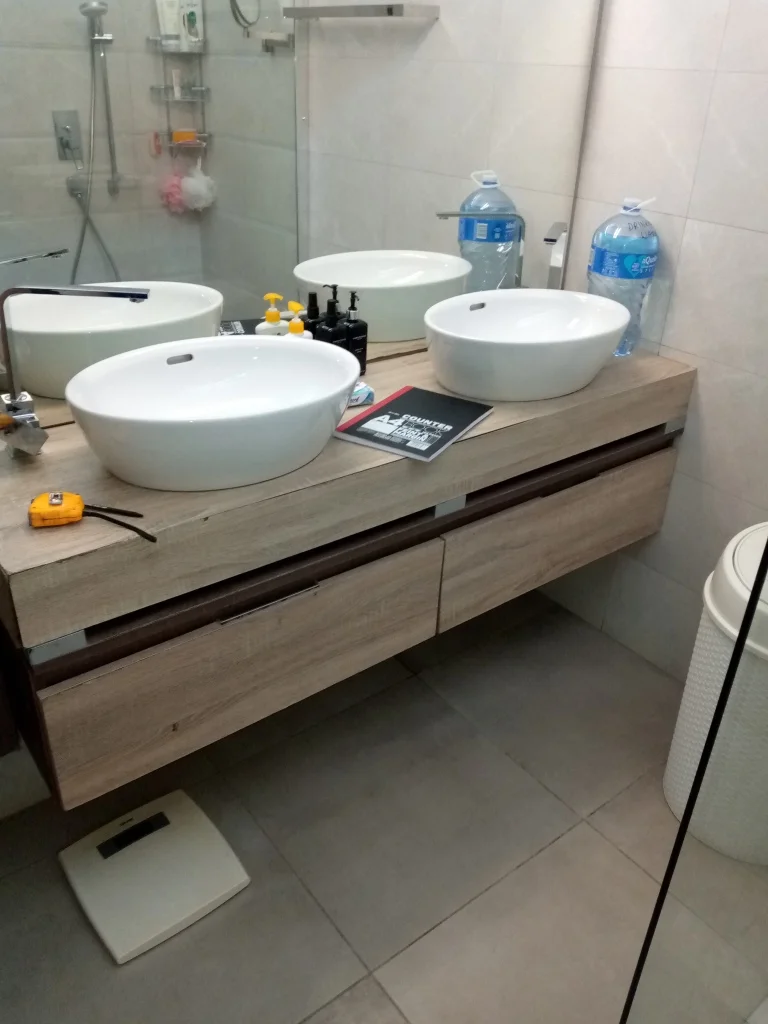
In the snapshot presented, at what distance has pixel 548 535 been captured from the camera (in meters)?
1.69

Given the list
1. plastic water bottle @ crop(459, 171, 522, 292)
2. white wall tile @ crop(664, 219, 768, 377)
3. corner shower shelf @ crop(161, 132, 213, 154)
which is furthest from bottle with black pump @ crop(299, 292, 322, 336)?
white wall tile @ crop(664, 219, 768, 377)

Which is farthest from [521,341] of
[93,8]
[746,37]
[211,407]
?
[93,8]

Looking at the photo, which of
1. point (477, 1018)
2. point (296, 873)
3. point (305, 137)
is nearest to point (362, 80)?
point (305, 137)

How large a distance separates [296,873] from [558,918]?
0.50 meters

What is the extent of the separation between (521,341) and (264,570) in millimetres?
668

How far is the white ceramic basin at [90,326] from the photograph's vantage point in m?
1.32

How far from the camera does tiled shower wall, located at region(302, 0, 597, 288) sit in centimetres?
172

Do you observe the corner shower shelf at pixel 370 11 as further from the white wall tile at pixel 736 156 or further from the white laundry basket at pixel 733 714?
the white laundry basket at pixel 733 714

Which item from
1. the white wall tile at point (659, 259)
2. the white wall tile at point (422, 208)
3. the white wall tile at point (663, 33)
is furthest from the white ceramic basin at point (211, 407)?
the white wall tile at point (663, 33)

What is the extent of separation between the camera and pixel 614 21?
1689 mm

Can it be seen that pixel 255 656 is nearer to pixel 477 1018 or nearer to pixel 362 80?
pixel 477 1018

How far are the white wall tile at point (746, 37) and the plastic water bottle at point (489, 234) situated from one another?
0.53 meters

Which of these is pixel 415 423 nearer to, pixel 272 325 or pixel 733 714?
pixel 272 325

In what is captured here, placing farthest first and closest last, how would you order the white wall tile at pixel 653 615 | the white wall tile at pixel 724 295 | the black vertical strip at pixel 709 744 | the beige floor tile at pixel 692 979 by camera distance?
1. the white wall tile at pixel 653 615
2. the white wall tile at pixel 724 295
3. the beige floor tile at pixel 692 979
4. the black vertical strip at pixel 709 744
